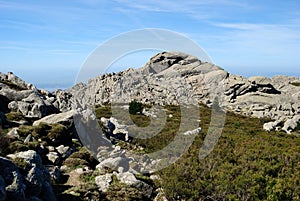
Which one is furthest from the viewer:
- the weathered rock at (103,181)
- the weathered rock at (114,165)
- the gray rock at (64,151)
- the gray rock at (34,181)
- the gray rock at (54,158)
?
the gray rock at (64,151)

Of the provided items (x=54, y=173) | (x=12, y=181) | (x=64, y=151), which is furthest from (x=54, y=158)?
(x=12, y=181)

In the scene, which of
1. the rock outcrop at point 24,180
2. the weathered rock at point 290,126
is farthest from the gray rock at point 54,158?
the weathered rock at point 290,126

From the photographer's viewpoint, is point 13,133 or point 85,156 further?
point 13,133

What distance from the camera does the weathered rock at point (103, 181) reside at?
15.9 meters

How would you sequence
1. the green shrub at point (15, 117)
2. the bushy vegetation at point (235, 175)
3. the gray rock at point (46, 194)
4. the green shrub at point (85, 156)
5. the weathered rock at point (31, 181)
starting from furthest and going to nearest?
the green shrub at point (15, 117)
the green shrub at point (85, 156)
the bushy vegetation at point (235, 175)
the gray rock at point (46, 194)
the weathered rock at point (31, 181)

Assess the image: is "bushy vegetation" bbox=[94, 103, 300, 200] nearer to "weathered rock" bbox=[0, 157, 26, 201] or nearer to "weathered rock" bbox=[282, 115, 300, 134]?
"weathered rock" bbox=[0, 157, 26, 201]

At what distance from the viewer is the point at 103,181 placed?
16.4m

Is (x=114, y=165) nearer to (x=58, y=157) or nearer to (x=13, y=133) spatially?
(x=58, y=157)

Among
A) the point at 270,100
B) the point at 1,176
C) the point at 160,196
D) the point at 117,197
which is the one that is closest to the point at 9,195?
the point at 1,176

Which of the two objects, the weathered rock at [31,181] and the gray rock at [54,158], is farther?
the gray rock at [54,158]

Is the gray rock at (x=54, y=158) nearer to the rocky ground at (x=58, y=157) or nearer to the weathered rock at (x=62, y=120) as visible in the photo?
the rocky ground at (x=58, y=157)

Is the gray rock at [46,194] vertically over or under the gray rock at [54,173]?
over

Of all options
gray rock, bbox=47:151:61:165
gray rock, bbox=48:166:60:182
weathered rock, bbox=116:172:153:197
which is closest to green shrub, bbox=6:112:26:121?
gray rock, bbox=47:151:61:165

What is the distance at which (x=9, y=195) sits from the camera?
1052 cm
